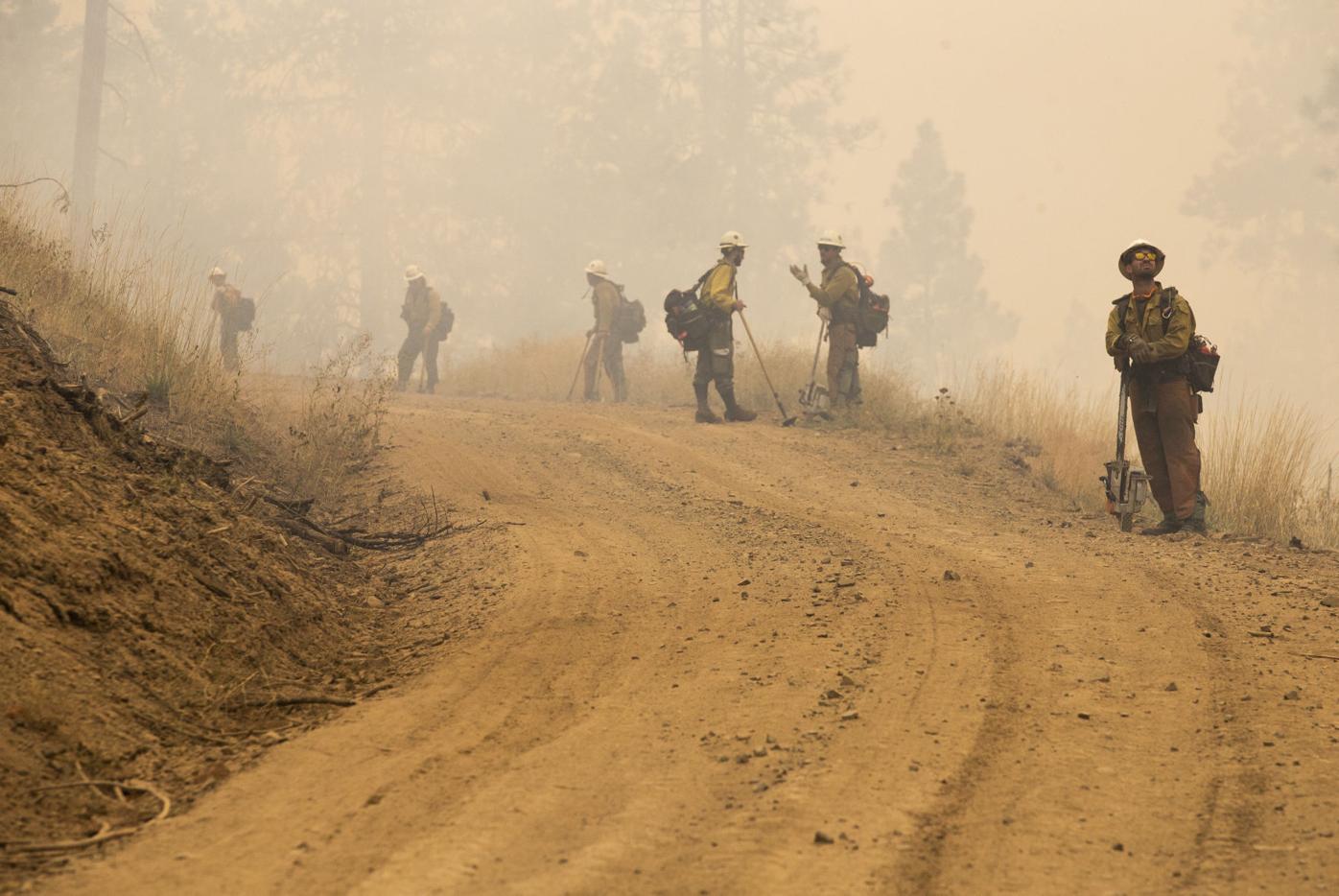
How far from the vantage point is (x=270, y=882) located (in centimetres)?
330

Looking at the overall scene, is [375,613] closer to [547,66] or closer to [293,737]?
[293,737]

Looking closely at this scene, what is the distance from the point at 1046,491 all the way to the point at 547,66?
3067 centimetres

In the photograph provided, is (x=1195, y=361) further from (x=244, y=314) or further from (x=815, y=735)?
(x=244, y=314)

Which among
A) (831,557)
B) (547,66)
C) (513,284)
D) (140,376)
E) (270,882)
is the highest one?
(547,66)

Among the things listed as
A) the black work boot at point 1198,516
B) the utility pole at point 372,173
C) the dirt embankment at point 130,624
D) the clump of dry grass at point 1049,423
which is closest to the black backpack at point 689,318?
the clump of dry grass at point 1049,423

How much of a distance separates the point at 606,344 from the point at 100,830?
16346mm

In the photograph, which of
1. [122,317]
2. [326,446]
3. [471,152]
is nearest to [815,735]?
[326,446]

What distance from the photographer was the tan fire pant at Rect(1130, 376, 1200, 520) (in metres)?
9.44

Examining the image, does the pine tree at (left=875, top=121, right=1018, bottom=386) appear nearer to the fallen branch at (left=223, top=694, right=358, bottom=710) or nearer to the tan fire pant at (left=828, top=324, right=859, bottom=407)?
the tan fire pant at (left=828, top=324, right=859, bottom=407)

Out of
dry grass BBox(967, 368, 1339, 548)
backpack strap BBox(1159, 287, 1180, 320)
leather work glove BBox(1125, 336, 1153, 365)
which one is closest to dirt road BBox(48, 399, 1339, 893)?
leather work glove BBox(1125, 336, 1153, 365)

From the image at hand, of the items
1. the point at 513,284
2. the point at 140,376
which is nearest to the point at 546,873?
the point at 140,376

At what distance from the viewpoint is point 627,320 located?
65.2 feet

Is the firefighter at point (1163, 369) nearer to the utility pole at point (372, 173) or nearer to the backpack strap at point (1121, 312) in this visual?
the backpack strap at point (1121, 312)

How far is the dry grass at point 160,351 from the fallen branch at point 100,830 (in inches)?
202
